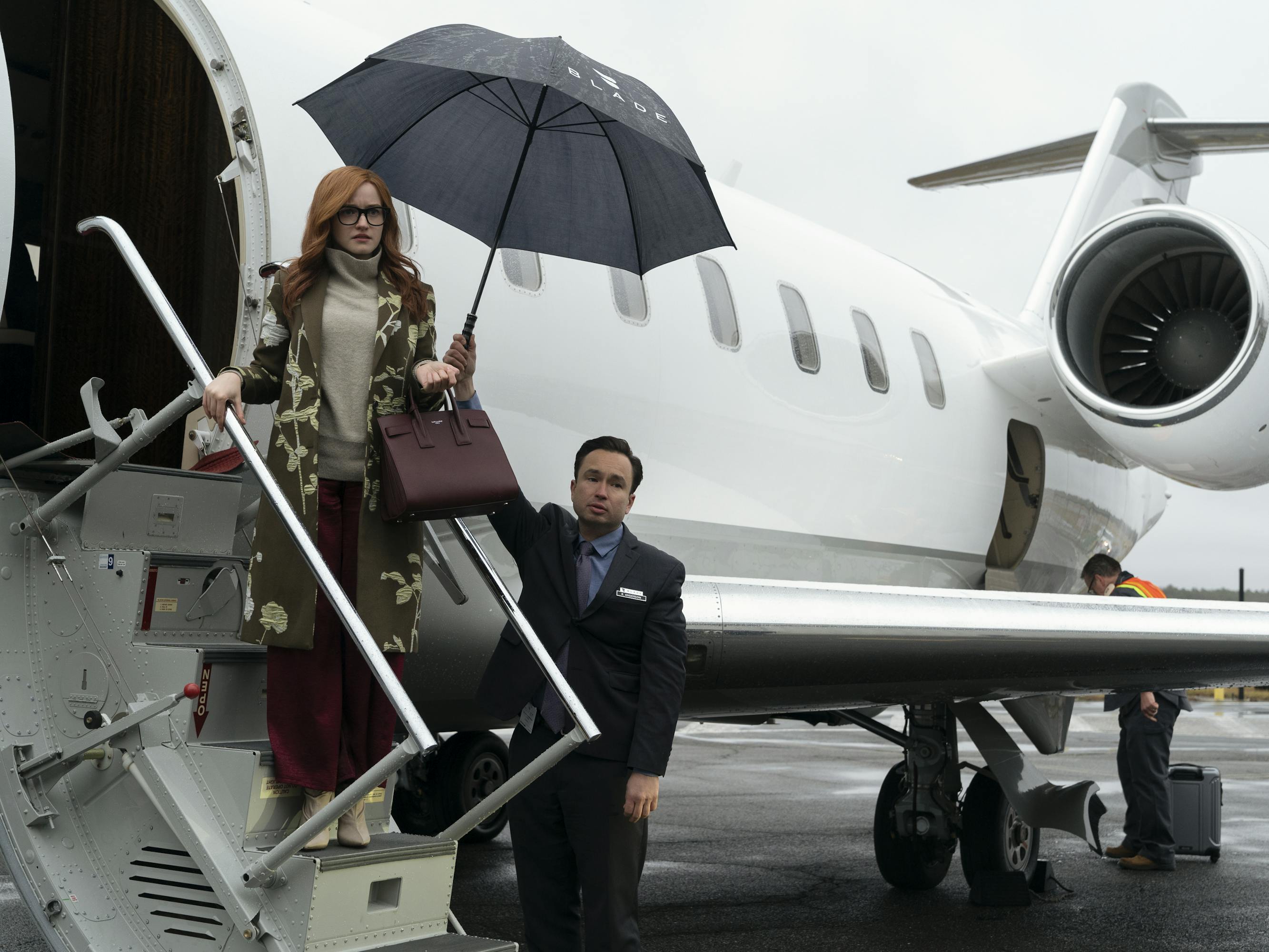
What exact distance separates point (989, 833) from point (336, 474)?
5816 millimetres

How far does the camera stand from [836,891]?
27.1 ft

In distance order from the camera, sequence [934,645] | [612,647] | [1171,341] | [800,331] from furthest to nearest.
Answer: [1171,341] → [800,331] → [934,645] → [612,647]

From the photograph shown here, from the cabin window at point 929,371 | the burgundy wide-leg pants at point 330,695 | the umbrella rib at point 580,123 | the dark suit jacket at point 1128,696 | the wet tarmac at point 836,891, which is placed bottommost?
the wet tarmac at point 836,891

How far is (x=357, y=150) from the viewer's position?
4176mm

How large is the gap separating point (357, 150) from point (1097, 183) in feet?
24.5

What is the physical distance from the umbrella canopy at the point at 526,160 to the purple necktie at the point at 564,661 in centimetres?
80

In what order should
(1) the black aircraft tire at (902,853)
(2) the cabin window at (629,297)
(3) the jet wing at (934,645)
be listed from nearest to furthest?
(3) the jet wing at (934,645) < (2) the cabin window at (629,297) < (1) the black aircraft tire at (902,853)

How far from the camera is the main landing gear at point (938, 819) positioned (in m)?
8.13

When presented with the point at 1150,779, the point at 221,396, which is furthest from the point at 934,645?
the point at 1150,779

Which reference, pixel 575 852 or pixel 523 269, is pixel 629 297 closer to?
pixel 523 269

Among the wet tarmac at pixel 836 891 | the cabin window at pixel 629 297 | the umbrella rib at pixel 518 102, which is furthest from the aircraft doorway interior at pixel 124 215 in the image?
the wet tarmac at pixel 836 891

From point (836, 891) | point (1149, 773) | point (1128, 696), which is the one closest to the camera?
point (836, 891)

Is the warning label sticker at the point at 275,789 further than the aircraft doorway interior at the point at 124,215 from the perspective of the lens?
No

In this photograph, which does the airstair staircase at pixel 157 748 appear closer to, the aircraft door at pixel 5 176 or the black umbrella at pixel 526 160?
the aircraft door at pixel 5 176
